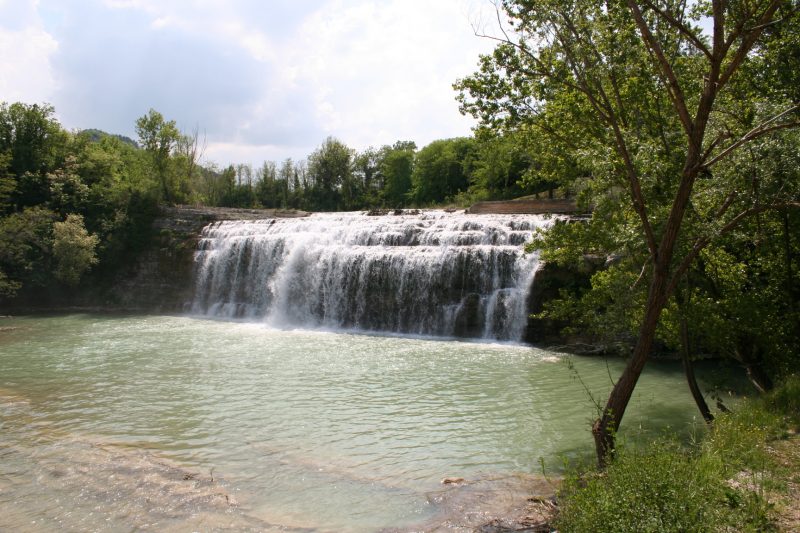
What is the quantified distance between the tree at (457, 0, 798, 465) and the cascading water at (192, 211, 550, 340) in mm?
10495

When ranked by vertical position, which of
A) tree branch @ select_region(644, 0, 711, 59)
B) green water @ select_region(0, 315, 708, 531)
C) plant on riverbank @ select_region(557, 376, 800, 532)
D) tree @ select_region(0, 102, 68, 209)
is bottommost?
green water @ select_region(0, 315, 708, 531)

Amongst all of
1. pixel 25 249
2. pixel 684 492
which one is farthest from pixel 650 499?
pixel 25 249

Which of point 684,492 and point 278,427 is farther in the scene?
point 278,427

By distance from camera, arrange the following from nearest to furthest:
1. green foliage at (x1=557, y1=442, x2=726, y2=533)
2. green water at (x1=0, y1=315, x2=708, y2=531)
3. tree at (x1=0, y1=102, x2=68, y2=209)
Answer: green foliage at (x1=557, y1=442, x2=726, y2=533) < green water at (x1=0, y1=315, x2=708, y2=531) < tree at (x1=0, y1=102, x2=68, y2=209)

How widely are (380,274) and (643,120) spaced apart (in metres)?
13.9

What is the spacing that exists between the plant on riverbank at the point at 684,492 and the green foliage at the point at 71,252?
94.5 ft

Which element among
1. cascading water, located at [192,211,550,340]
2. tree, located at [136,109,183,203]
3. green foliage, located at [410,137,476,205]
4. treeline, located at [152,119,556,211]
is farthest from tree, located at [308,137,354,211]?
cascading water, located at [192,211,550,340]

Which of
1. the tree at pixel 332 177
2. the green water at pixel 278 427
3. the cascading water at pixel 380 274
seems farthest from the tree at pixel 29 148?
the tree at pixel 332 177

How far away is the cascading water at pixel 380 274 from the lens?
19.3m

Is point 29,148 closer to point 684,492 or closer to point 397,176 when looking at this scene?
point 397,176

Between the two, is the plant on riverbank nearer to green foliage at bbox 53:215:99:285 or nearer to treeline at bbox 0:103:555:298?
treeline at bbox 0:103:555:298

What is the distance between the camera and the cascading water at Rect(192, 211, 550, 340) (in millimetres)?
19312

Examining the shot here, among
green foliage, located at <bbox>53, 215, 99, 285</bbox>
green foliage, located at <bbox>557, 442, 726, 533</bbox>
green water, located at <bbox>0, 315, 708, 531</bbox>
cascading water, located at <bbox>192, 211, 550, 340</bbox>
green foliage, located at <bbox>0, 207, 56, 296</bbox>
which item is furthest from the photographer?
green foliage, located at <bbox>53, 215, 99, 285</bbox>

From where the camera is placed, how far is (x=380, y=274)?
2166 centimetres
